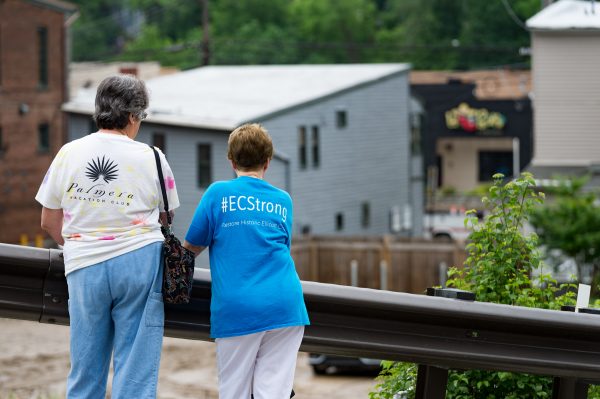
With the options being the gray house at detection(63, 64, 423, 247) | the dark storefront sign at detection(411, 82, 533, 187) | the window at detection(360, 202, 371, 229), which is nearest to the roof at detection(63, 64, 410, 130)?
the gray house at detection(63, 64, 423, 247)

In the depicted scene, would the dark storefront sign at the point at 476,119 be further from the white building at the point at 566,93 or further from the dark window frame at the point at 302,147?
the white building at the point at 566,93

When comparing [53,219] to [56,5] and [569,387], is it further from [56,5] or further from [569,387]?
[56,5]

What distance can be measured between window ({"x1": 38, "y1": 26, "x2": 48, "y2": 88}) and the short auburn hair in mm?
37496

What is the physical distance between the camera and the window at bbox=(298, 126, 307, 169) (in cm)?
3784

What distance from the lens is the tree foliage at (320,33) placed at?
7923cm

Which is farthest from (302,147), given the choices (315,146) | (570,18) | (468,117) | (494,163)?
(494,163)

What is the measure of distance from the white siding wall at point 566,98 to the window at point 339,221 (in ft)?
37.3

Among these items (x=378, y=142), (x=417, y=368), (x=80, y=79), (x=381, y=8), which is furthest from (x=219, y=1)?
(x=417, y=368)

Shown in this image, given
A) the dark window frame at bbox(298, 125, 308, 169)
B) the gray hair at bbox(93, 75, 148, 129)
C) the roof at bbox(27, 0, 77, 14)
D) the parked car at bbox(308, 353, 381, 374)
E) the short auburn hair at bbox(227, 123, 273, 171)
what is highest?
the roof at bbox(27, 0, 77, 14)

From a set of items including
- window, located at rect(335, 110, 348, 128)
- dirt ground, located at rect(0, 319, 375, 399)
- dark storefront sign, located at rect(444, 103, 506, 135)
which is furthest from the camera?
dark storefront sign, located at rect(444, 103, 506, 135)

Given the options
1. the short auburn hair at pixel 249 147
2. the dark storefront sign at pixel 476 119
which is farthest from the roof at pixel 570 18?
the dark storefront sign at pixel 476 119

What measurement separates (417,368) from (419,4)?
85.3m

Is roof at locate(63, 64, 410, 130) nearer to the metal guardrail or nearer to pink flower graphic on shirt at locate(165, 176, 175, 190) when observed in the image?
the metal guardrail

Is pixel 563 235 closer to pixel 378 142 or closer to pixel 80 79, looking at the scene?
pixel 378 142
